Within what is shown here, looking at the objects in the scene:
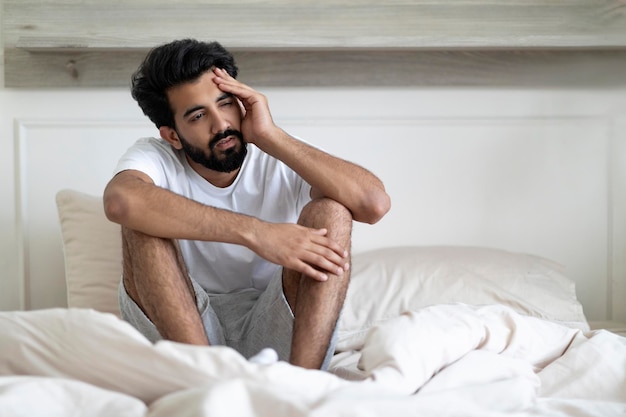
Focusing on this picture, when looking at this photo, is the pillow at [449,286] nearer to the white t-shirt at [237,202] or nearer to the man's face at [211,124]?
the white t-shirt at [237,202]

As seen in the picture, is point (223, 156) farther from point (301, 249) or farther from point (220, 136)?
point (301, 249)

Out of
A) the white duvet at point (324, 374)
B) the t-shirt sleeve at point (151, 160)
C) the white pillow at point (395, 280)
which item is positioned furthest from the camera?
the white pillow at point (395, 280)

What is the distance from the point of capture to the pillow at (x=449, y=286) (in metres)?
2.26

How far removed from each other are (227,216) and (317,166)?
25cm

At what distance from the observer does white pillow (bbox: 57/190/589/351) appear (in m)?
2.26

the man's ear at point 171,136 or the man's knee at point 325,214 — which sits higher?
the man's ear at point 171,136

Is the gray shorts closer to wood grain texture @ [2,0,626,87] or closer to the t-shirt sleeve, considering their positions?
the t-shirt sleeve

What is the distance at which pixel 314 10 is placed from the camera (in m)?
2.67

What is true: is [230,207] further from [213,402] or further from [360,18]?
[213,402]

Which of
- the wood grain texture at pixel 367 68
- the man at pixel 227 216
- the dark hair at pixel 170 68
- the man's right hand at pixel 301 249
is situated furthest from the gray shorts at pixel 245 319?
the wood grain texture at pixel 367 68

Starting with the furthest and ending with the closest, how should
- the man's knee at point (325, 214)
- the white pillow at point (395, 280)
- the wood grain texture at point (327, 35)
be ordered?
the wood grain texture at point (327, 35) → the white pillow at point (395, 280) → the man's knee at point (325, 214)

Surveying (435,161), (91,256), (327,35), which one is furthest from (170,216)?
(435,161)

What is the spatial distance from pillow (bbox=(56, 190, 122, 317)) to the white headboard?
1.26 ft

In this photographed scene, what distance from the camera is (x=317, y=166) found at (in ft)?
6.42
